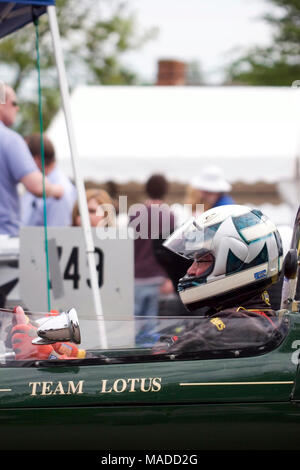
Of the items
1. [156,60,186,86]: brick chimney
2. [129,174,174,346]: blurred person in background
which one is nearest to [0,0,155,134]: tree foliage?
[156,60,186,86]: brick chimney

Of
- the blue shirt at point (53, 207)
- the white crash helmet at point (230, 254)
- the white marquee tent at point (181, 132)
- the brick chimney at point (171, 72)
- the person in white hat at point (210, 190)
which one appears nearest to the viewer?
the white crash helmet at point (230, 254)

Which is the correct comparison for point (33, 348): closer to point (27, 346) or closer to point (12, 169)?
point (27, 346)

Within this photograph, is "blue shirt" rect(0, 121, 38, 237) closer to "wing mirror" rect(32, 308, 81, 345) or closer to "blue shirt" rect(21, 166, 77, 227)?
"blue shirt" rect(21, 166, 77, 227)

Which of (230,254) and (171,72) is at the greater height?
(230,254)

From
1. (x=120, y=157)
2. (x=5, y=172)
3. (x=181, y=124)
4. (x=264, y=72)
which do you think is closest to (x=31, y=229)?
(x=5, y=172)

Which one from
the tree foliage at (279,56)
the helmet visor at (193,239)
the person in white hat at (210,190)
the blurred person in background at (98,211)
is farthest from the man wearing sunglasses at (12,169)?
the tree foliage at (279,56)

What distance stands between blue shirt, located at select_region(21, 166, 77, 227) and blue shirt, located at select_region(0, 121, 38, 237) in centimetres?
57

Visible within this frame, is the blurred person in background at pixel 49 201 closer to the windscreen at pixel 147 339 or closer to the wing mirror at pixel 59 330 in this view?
the windscreen at pixel 147 339

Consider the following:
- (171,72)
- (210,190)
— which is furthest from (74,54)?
(210,190)

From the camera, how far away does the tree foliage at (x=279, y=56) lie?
23.2 m

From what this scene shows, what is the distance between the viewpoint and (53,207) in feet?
19.4

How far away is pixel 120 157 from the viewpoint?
39.3 feet

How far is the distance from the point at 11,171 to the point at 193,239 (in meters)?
2.68

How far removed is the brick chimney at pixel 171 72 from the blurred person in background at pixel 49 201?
46.5 ft
